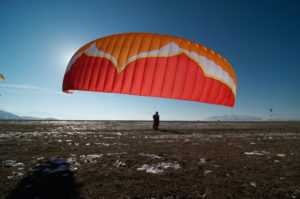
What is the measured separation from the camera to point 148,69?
5234mm

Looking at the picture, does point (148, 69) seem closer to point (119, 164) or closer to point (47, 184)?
point (119, 164)

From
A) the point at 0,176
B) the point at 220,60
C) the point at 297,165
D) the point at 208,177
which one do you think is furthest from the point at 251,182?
the point at 0,176

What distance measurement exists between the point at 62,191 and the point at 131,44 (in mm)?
4655

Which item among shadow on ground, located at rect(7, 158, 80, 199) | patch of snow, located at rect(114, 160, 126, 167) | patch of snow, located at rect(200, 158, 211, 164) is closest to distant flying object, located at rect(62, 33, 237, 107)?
patch of snow, located at rect(200, 158, 211, 164)

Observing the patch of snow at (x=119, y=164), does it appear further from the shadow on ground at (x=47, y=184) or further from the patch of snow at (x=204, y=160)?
the patch of snow at (x=204, y=160)

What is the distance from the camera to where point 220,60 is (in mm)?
6195

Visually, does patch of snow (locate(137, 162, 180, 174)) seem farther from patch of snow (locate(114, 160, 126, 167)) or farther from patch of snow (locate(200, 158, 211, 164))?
patch of snow (locate(200, 158, 211, 164))

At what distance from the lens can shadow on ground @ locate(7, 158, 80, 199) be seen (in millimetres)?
2482

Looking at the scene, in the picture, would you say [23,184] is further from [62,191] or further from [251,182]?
[251,182]

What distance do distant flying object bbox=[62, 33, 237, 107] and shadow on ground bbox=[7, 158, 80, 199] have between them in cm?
253

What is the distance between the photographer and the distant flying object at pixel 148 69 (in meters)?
5.10

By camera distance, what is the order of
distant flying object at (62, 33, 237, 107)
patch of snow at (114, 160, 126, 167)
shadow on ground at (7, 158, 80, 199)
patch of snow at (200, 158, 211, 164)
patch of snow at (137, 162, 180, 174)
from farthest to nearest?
distant flying object at (62, 33, 237, 107) < patch of snow at (200, 158, 211, 164) < patch of snow at (114, 160, 126, 167) < patch of snow at (137, 162, 180, 174) < shadow on ground at (7, 158, 80, 199)

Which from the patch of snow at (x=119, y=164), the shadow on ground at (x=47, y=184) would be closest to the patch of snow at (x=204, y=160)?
the patch of snow at (x=119, y=164)

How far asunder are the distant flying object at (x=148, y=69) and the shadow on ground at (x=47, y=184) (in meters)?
2.53
